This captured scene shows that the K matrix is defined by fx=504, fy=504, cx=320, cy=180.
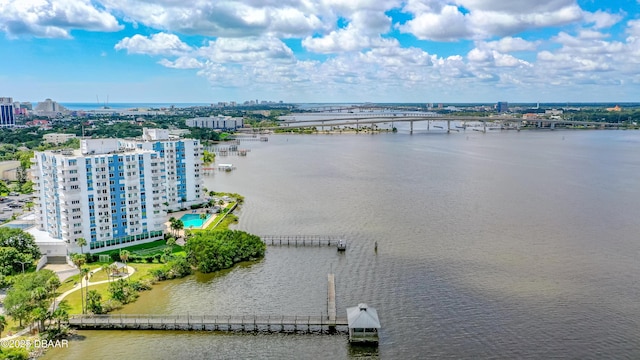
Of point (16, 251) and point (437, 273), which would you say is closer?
point (16, 251)

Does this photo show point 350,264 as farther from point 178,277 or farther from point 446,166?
point 446,166

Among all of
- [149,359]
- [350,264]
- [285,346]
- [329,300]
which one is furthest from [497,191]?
[149,359]

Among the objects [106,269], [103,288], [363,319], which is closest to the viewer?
[363,319]

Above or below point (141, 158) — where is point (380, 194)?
below

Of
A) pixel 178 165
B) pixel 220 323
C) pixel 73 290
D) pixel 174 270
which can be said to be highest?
pixel 178 165

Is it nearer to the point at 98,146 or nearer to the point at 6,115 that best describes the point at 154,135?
the point at 98,146

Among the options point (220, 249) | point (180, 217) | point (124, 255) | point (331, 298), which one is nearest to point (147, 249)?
point (124, 255)

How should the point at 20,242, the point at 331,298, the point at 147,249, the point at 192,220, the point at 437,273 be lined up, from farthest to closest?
1. the point at 192,220
2. the point at 147,249
3. the point at 20,242
4. the point at 437,273
5. the point at 331,298
